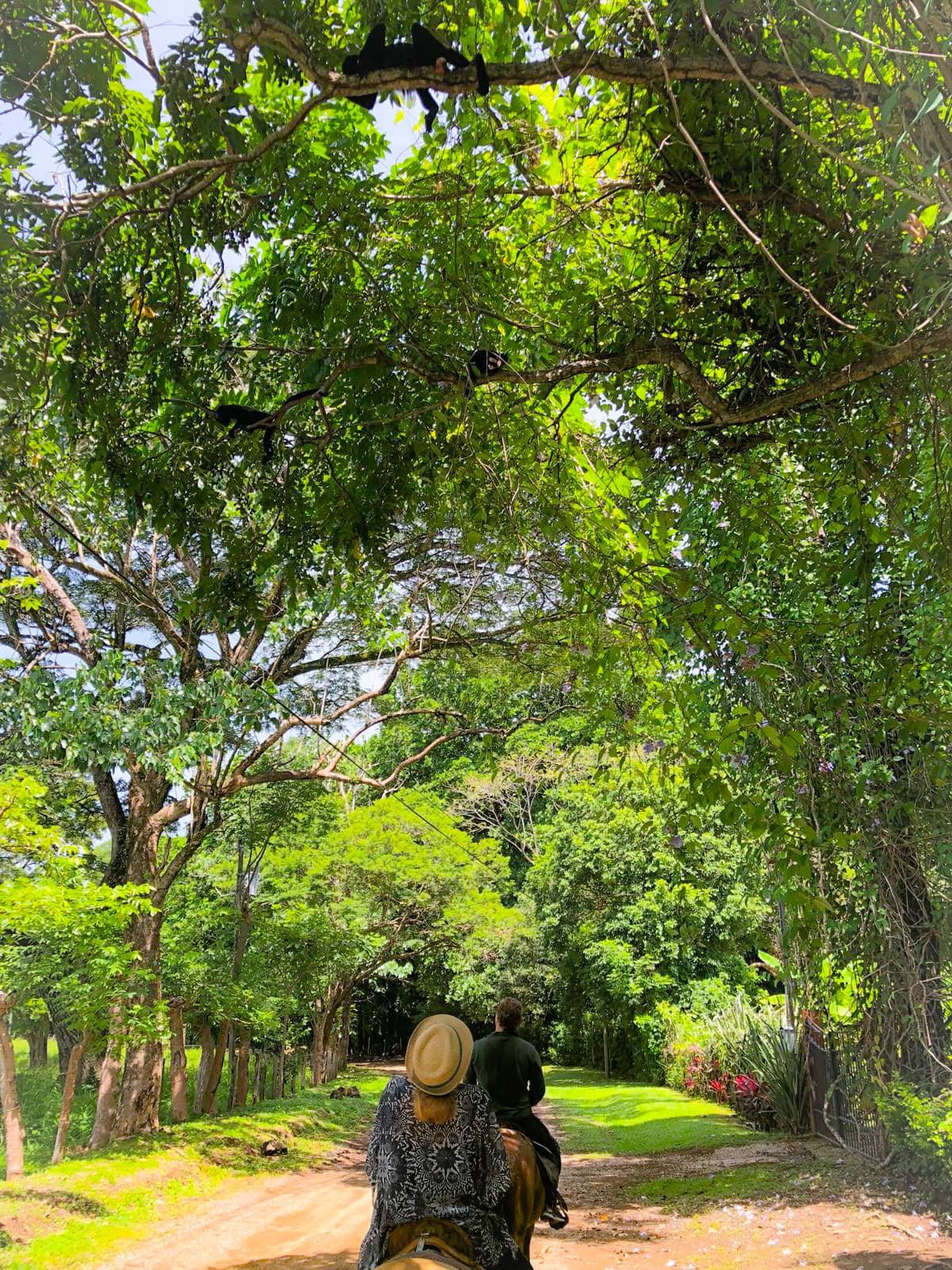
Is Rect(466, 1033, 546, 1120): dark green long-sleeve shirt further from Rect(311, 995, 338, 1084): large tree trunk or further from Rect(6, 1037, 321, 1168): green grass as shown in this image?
Rect(311, 995, 338, 1084): large tree trunk

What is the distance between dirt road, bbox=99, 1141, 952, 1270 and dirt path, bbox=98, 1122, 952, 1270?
14mm

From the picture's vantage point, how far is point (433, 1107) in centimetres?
347

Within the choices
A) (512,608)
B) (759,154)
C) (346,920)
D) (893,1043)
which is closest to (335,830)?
(346,920)

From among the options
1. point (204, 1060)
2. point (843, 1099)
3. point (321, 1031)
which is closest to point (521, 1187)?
point (843, 1099)

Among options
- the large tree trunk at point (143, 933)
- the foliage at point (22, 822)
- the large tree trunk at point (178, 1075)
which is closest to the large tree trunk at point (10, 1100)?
the foliage at point (22, 822)

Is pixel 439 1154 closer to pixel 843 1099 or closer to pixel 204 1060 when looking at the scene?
pixel 843 1099

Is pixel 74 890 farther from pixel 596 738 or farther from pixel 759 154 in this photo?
pixel 759 154

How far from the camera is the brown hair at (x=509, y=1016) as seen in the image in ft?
18.5

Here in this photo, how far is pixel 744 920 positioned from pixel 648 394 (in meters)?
17.2

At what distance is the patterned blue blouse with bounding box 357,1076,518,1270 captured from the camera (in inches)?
131

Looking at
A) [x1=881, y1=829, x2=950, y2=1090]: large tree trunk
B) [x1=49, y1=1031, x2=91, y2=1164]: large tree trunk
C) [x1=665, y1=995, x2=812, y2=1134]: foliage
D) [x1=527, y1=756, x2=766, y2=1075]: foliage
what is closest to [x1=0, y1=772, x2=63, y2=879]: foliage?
[x1=49, y1=1031, x2=91, y2=1164]: large tree trunk

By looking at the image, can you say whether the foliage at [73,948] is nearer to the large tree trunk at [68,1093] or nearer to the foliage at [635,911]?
the large tree trunk at [68,1093]

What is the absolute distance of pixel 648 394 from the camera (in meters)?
4.99

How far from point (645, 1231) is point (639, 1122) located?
28.6ft
